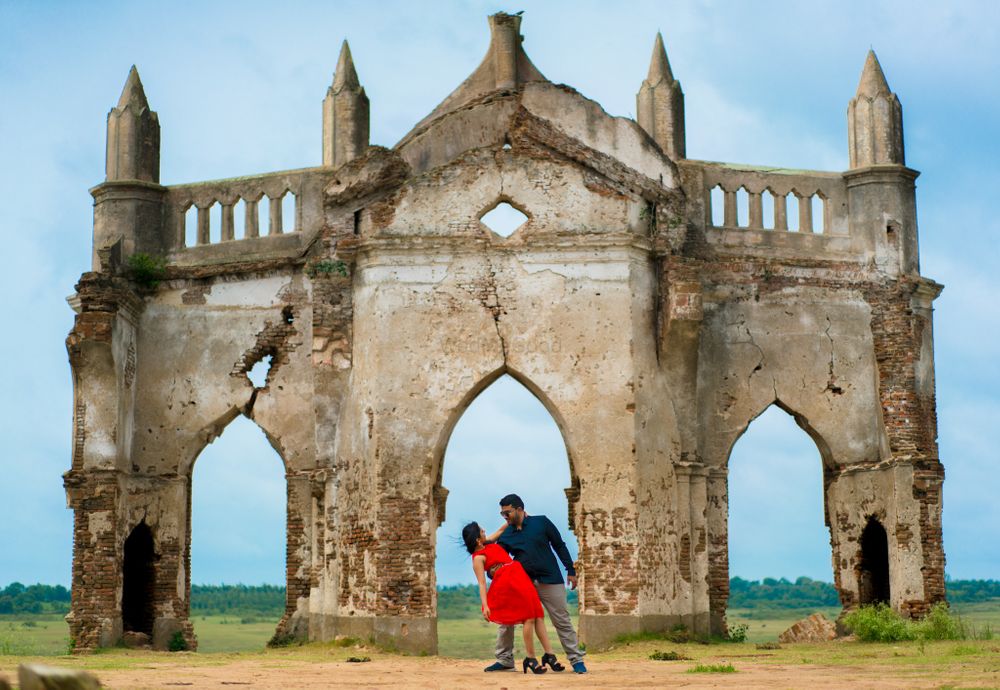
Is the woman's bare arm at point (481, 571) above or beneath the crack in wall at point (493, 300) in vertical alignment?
beneath

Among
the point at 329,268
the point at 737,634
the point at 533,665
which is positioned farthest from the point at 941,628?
the point at 329,268

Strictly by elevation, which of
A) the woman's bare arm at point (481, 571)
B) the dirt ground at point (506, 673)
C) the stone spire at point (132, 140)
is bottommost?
the dirt ground at point (506, 673)

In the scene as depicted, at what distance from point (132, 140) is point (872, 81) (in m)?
8.95

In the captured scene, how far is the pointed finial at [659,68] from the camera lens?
20703 mm

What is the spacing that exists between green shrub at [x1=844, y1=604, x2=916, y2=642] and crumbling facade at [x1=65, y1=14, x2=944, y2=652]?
901 mm

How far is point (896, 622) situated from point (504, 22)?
8.28 m

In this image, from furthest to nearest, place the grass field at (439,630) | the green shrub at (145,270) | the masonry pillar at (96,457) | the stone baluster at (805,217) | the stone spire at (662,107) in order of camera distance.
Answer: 1. the grass field at (439,630)
2. the stone spire at (662,107)
3. the stone baluster at (805,217)
4. the green shrub at (145,270)
5. the masonry pillar at (96,457)

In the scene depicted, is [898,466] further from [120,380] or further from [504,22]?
A: [120,380]

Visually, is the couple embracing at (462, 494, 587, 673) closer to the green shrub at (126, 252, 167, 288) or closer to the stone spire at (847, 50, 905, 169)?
the green shrub at (126, 252, 167, 288)

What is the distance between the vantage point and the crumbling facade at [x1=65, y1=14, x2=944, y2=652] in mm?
17969

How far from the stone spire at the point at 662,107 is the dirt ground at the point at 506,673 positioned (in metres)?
6.68

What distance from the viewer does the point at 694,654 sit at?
53.6ft

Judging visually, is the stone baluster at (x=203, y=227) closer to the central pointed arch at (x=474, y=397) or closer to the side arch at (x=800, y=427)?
the central pointed arch at (x=474, y=397)

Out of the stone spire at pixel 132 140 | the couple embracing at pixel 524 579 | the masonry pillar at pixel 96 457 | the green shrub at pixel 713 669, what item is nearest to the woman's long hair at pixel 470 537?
the couple embracing at pixel 524 579
